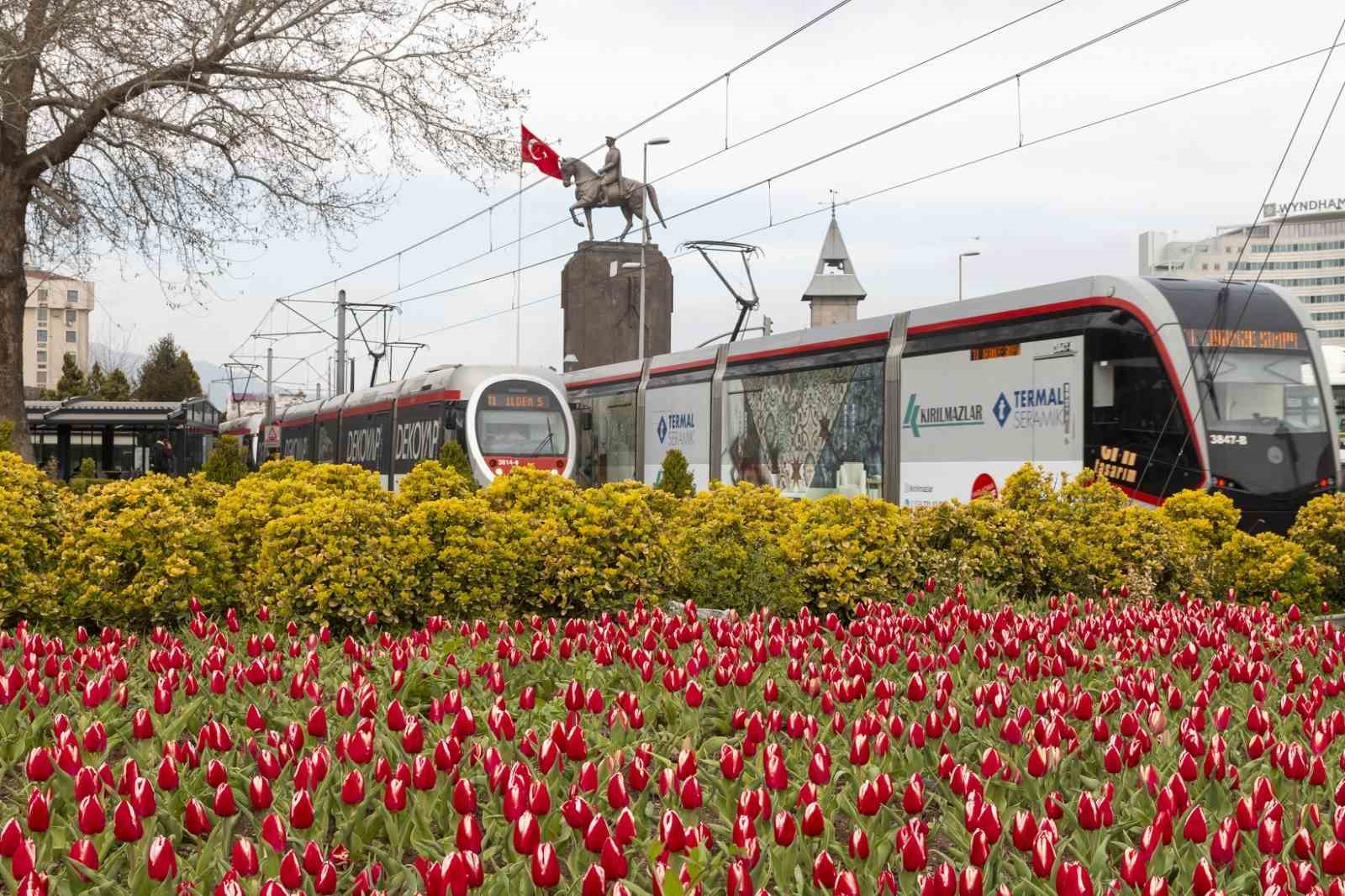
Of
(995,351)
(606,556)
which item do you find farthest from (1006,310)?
(606,556)

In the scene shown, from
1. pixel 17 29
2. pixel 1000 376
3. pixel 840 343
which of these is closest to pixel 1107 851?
pixel 1000 376

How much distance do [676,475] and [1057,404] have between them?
26.4ft

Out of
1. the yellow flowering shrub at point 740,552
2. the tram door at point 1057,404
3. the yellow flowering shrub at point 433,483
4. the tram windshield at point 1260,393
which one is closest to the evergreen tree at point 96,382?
the yellow flowering shrub at point 433,483

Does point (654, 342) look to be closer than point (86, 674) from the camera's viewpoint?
No

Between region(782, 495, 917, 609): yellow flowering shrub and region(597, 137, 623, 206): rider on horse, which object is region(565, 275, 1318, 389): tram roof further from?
region(597, 137, 623, 206): rider on horse

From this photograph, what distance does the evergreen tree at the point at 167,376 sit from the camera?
346 ft

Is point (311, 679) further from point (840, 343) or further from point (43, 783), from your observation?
point (840, 343)

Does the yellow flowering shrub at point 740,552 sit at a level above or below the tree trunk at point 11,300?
below

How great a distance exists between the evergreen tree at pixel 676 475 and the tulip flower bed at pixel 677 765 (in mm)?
13180

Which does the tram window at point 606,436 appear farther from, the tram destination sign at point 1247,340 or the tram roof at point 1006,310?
the tram destination sign at point 1247,340

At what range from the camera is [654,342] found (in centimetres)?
4631

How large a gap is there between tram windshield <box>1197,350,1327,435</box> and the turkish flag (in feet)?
91.9

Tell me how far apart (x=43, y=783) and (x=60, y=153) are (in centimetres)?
1609

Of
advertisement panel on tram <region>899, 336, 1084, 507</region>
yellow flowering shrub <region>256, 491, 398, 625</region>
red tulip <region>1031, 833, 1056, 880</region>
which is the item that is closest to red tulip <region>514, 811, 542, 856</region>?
red tulip <region>1031, 833, 1056, 880</region>
